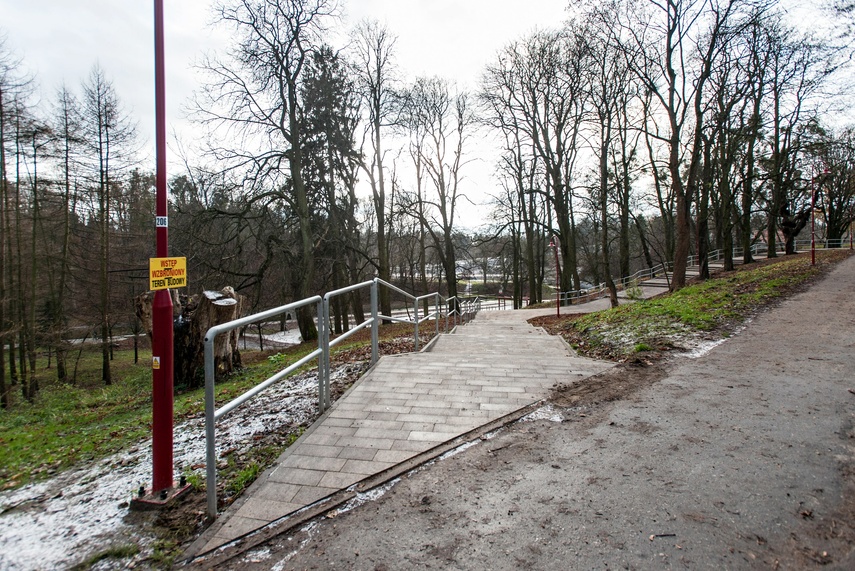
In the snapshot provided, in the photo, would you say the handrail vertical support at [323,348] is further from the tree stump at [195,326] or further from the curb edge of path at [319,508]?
the tree stump at [195,326]

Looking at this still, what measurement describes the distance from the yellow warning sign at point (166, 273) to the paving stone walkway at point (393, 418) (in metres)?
1.35

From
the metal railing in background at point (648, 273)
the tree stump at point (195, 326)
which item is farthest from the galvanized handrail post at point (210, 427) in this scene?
the metal railing in background at point (648, 273)

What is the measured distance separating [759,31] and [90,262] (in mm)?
26433

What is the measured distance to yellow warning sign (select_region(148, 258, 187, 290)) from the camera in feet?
8.80

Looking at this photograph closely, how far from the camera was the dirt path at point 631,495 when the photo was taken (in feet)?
6.48

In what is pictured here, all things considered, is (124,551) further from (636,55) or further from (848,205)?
(848,205)

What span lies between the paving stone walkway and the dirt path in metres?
0.25

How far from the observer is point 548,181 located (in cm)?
2447

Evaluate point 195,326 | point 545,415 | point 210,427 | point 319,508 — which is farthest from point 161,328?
point 195,326

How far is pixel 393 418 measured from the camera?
3609 millimetres

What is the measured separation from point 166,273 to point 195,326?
5.50m

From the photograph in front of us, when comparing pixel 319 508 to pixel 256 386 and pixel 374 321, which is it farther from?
pixel 374 321

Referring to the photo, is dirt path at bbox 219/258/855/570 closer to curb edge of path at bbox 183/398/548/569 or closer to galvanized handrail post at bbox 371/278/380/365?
curb edge of path at bbox 183/398/548/569

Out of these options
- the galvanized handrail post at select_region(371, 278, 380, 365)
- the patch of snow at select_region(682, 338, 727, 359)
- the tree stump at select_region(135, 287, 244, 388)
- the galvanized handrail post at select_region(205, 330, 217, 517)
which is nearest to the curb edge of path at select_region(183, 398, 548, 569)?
the galvanized handrail post at select_region(205, 330, 217, 517)
